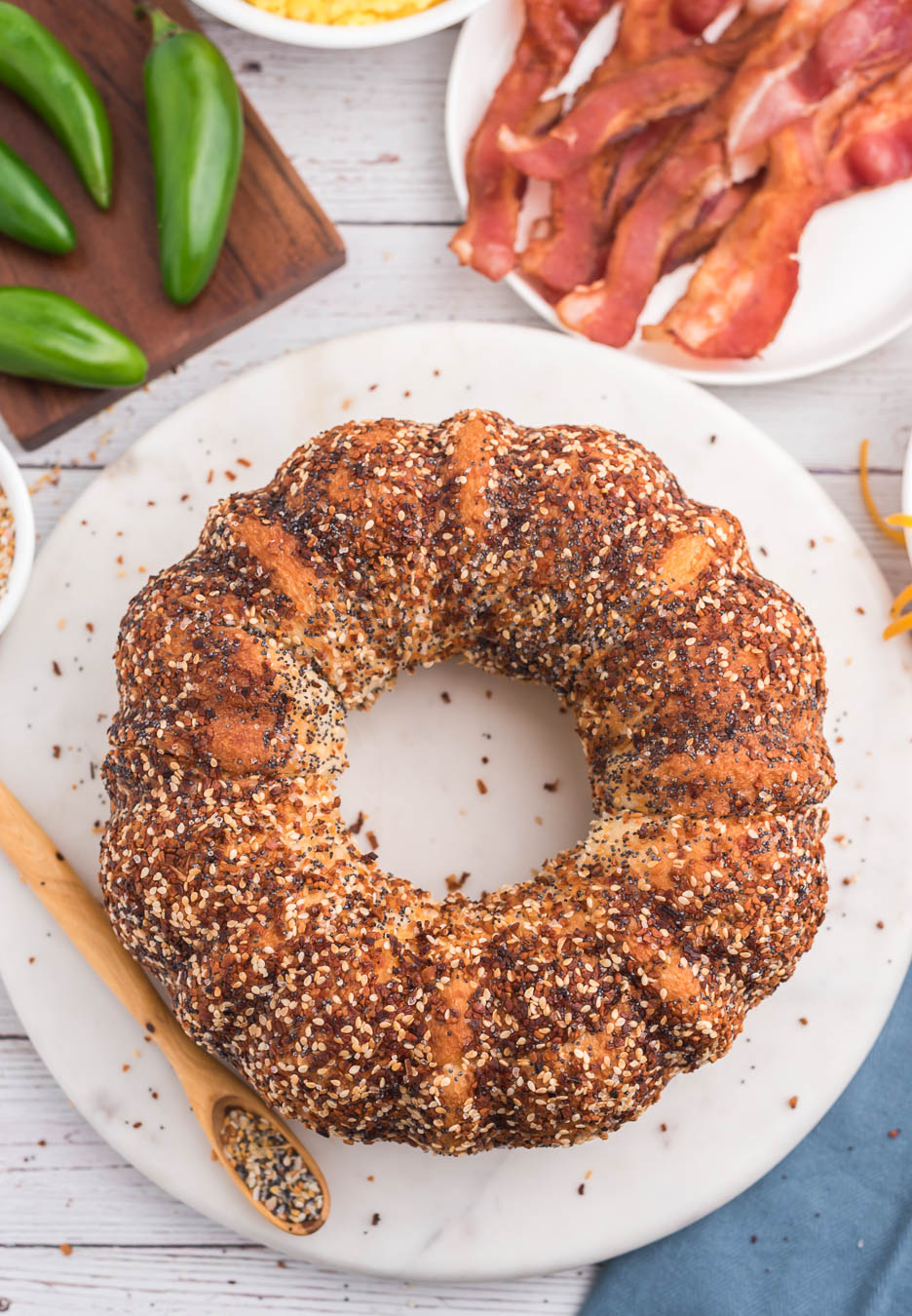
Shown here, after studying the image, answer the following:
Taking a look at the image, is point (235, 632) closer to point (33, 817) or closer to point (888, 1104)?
point (33, 817)

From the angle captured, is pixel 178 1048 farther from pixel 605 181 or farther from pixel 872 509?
pixel 605 181

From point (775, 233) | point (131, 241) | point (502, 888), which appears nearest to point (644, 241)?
point (775, 233)

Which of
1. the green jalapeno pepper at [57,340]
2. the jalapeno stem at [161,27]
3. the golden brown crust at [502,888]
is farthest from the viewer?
the jalapeno stem at [161,27]

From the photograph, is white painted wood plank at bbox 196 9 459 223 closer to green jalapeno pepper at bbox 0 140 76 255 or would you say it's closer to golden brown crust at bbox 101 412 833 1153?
green jalapeno pepper at bbox 0 140 76 255

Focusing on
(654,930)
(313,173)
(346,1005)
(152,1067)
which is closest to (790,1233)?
(654,930)

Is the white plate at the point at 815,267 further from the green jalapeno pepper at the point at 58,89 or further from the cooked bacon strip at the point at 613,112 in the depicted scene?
the green jalapeno pepper at the point at 58,89

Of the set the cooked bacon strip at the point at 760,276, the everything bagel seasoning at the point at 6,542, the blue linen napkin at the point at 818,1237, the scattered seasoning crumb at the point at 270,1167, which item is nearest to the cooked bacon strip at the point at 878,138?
the cooked bacon strip at the point at 760,276
